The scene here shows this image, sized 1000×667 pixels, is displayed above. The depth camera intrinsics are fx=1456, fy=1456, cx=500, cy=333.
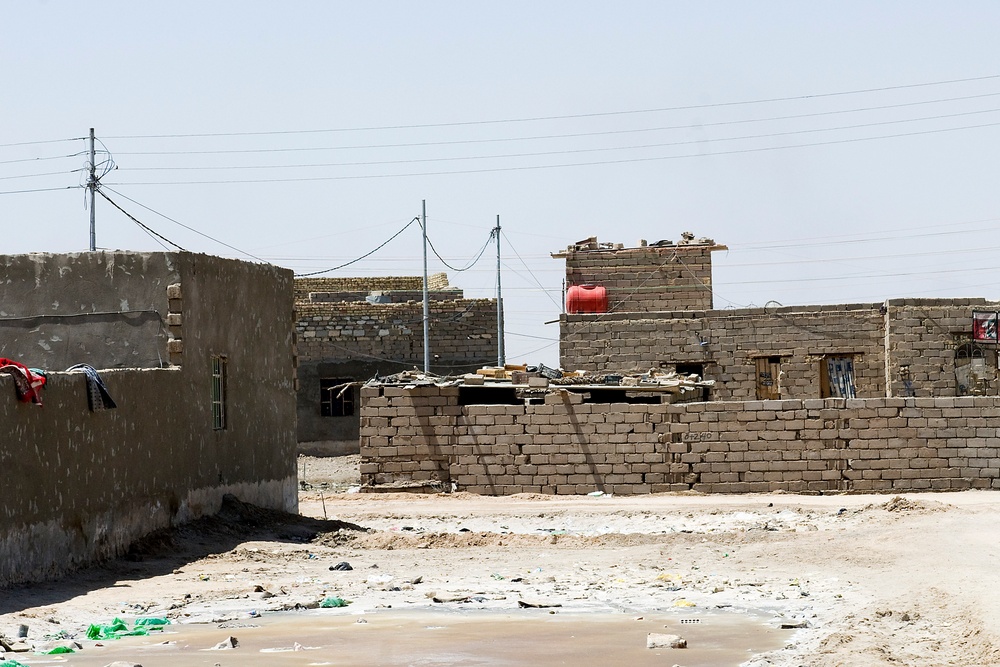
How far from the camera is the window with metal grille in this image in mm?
17266

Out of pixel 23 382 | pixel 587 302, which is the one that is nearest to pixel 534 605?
pixel 23 382

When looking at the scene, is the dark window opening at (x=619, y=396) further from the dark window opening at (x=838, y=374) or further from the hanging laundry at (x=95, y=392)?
the hanging laundry at (x=95, y=392)

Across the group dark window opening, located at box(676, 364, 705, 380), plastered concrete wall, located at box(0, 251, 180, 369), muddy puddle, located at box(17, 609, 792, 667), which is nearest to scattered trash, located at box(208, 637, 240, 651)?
muddy puddle, located at box(17, 609, 792, 667)

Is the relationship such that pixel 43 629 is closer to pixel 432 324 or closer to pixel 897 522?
pixel 897 522

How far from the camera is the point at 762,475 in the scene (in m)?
22.2

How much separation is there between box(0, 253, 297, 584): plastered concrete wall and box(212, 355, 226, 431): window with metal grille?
11cm

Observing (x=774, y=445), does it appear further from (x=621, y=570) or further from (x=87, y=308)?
(x=87, y=308)

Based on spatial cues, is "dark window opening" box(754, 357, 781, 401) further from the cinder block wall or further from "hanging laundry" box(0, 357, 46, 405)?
"hanging laundry" box(0, 357, 46, 405)

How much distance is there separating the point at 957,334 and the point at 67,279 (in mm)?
19026

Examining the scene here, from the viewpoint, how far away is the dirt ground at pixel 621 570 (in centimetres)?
1056

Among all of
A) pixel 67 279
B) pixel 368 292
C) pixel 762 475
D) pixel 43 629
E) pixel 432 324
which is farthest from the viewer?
pixel 368 292

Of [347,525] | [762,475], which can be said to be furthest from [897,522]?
[347,525]

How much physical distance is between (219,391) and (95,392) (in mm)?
3808

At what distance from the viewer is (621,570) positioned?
1412 cm
